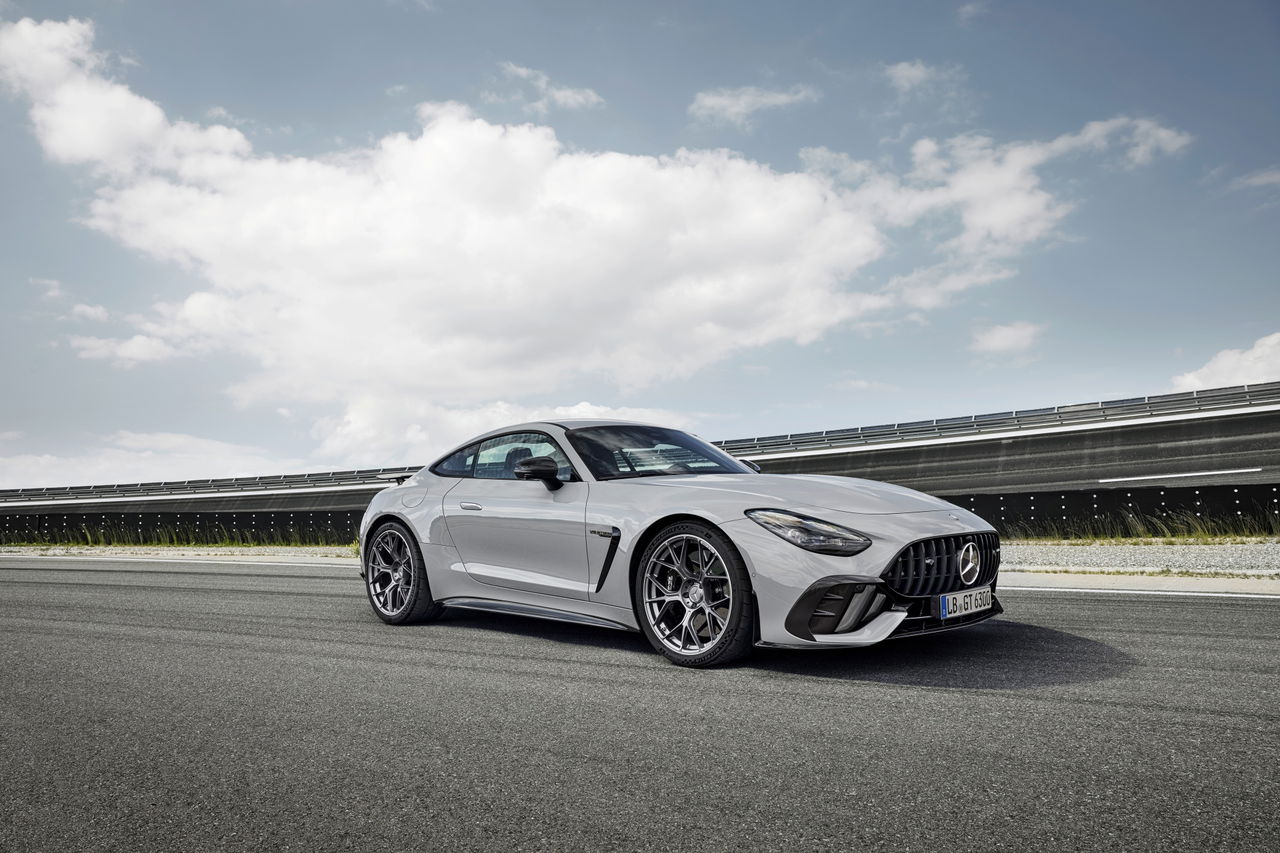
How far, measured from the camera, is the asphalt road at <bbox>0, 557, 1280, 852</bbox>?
2.70 metres

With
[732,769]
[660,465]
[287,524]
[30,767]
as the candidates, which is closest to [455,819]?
[732,769]

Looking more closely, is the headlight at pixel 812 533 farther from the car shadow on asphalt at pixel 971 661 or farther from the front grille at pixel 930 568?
the car shadow on asphalt at pixel 971 661

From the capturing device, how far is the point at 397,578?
681 cm

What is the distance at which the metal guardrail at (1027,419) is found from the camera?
26078 millimetres

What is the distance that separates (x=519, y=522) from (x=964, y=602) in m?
2.67

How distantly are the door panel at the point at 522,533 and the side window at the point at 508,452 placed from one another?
9 cm

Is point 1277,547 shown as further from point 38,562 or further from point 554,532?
point 38,562

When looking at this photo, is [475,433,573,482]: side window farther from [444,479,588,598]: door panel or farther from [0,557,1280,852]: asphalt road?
[0,557,1280,852]: asphalt road

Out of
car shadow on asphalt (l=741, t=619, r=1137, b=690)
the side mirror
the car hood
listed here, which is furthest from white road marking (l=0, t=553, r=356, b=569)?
car shadow on asphalt (l=741, t=619, r=1137, b=690)

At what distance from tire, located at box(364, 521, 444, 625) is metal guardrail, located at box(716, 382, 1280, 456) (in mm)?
21969

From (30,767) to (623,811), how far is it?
7.58ft

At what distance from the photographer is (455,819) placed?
281 centimetres

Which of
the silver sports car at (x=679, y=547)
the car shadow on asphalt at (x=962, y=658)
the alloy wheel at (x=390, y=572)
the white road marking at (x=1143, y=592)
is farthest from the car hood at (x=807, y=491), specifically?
the white road marking at (x=1143, y=592)

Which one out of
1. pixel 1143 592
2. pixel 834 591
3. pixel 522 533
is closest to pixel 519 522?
pixel 522 533
